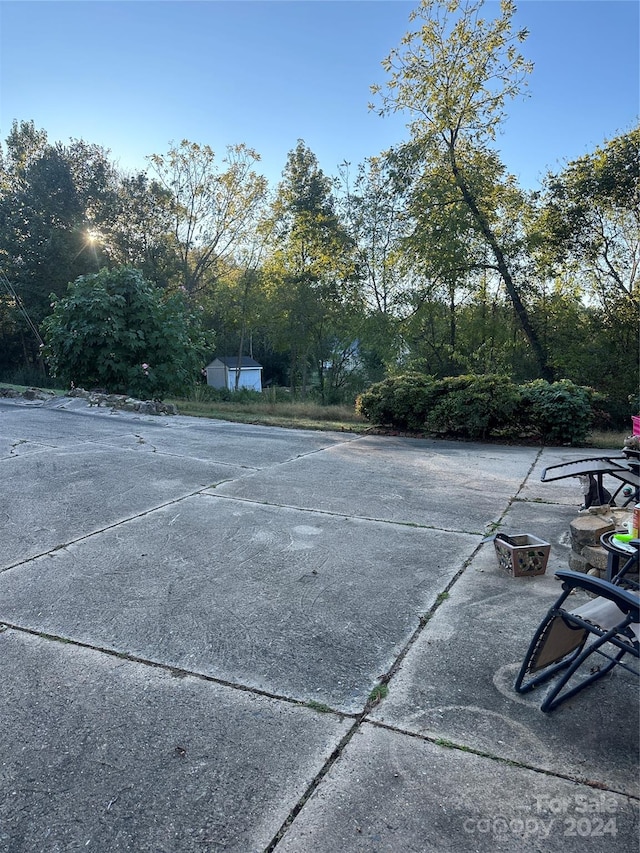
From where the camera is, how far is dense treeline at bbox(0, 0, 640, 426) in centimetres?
1270

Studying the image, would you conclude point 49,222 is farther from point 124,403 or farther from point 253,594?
point 253,594

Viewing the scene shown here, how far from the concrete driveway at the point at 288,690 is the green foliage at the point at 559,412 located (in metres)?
3.71

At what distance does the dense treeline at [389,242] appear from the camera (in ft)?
41.7

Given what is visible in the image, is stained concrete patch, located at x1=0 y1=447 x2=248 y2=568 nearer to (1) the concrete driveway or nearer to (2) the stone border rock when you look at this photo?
(1) the concrete driveway

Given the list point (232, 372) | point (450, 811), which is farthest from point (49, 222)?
point (450, 811)

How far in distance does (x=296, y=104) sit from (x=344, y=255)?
30.1 feet

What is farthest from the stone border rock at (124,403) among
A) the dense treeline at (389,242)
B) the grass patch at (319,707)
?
the grass patch at (319,707)

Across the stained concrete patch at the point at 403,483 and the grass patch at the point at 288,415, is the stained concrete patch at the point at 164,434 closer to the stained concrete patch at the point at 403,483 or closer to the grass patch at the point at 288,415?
the grass patch at the point at 288,415

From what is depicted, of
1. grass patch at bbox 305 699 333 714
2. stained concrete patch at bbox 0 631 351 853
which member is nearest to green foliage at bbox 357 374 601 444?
grass patch at bbox 305 699 333 714

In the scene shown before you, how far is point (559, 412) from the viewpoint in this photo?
27.3ft

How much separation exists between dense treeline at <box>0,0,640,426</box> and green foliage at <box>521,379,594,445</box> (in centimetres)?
357

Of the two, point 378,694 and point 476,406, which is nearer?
point 378,694

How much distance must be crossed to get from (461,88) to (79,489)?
1257 cm

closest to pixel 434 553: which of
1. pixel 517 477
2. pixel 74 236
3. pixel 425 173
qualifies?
pixel 517 477
